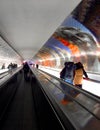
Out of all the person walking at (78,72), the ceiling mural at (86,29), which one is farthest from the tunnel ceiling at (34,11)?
the person walking at (78,72)

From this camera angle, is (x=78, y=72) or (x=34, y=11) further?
(x=34, y=11)

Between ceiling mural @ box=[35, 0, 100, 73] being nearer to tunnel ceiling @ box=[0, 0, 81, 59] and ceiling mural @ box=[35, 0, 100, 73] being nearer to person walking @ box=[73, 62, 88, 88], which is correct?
tunnel ceiling @ box=[0, 0, 81, 59]

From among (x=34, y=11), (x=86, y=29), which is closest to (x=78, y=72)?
(x=34, y=11)

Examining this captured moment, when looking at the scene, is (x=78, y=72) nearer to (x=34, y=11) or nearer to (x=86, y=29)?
(x=34, y=11)

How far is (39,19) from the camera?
34.0 ft

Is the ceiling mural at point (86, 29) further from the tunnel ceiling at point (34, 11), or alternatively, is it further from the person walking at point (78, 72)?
the person walking at point (78, 72)

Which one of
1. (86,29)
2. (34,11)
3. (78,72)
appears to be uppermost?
(34,11)

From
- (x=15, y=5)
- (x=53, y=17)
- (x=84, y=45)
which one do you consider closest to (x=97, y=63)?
(x=84, y=45)

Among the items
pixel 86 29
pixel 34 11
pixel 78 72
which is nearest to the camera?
pixel 78 72

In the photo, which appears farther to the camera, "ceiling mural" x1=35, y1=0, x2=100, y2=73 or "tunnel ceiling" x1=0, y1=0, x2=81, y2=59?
"ceiling mural" x1=35, y1=0, x2=100, y2=73

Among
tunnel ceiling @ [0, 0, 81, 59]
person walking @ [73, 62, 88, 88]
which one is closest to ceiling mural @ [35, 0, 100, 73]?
tunnel ceiling @ [0, 0, 81, 59]

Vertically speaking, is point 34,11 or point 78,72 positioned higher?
point 34,11

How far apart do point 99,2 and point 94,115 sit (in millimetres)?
6762

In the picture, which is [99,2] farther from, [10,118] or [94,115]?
[94,115]
